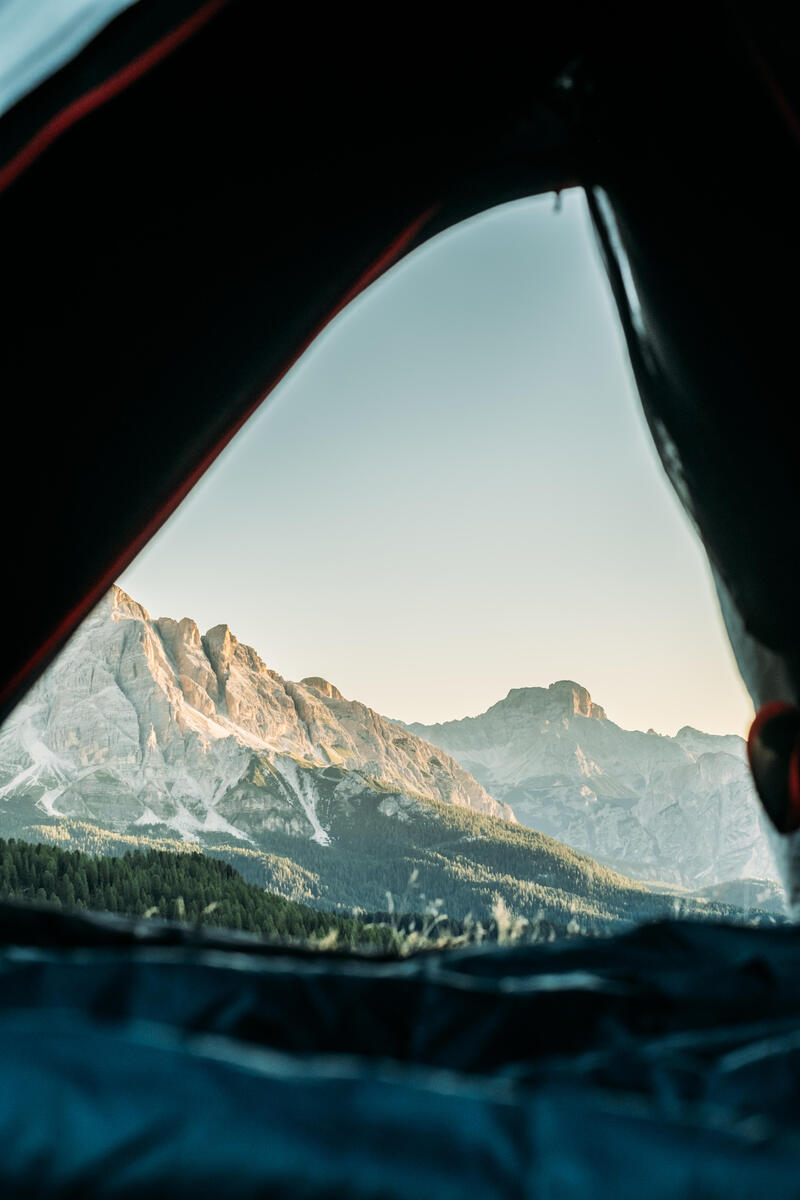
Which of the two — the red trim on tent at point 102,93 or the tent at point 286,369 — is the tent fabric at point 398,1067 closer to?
the tent at point 286,369

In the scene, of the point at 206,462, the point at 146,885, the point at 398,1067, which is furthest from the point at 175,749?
the point at 398,1067

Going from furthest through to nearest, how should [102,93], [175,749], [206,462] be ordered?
[175,749] → [206,462] → [102,93]

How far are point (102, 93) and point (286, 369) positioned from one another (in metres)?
0.91

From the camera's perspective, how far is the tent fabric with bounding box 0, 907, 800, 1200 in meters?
0.44

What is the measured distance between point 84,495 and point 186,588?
630 inches

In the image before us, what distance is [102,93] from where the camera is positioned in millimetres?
1193

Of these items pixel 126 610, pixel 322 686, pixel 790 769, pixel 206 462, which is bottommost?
pixel 790 769

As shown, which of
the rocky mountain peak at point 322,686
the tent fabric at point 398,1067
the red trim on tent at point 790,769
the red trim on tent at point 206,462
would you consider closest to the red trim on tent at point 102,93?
the red trim on tent at point 206,462

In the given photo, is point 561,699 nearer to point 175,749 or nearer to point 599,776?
point 599,776

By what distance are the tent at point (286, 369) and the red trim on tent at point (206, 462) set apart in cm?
1

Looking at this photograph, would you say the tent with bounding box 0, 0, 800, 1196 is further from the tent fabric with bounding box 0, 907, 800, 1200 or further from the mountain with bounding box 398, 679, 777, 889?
the mountain with bounding box 398, 679, 777, 889

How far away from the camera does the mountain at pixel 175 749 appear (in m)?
60.3

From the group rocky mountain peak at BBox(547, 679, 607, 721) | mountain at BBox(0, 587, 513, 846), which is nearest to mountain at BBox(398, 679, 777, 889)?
rocky mountain peak at BBox(547, 679, 607, 721)

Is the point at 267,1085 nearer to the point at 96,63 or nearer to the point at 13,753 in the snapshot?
the point at 96,63
